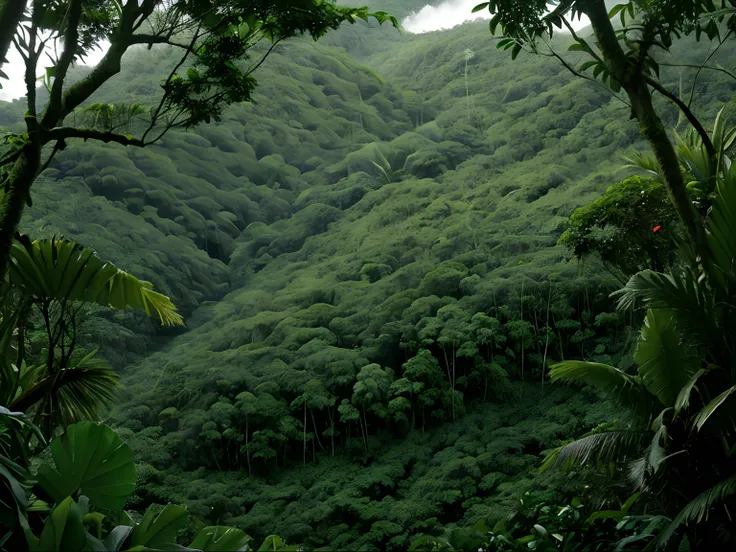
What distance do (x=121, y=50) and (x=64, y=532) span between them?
2368 millimetres

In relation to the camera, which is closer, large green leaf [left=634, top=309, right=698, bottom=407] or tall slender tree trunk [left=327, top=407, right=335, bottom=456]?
large green leaf [left=634, top=309, right=698, bottom=407]

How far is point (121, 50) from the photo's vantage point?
289 centimetres

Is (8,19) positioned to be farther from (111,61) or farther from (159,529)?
(159,529)

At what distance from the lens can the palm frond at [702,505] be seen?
95.8 inches

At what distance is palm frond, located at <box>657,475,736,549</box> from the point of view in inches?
95.8

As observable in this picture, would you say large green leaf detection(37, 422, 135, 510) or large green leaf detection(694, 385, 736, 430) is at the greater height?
large green leaf detection(37, 422, 135, 510)

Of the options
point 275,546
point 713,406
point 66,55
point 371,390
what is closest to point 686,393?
point 713,406

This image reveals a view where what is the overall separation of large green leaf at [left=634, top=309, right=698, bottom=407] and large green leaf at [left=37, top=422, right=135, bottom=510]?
267 centimetres

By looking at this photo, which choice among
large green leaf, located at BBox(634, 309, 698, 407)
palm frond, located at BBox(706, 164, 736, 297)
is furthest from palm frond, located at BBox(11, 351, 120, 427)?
palm frond, located at BBox(706, 164, 736, 297)

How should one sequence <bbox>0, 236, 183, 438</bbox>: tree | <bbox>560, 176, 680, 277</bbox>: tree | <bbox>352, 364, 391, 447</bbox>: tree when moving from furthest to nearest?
<bbox>352, 364, 391, 447</bbox>: tree → <bbox>560, 176, 680, 277</bbox>: tree → <bbox>0, 236, 183, 438</bbox>: tree

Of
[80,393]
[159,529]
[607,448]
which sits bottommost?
[607,448]

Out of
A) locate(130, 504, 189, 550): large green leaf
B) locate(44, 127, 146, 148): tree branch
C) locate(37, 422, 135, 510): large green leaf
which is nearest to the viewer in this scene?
locate(130, 504, 189, 550): large green leaf

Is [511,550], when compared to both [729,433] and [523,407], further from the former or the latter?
[523,407]

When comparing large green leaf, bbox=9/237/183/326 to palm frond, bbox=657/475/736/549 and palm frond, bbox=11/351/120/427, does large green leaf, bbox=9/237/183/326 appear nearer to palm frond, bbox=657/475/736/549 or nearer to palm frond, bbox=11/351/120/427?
palm frond, bbox=11/351/120/427
